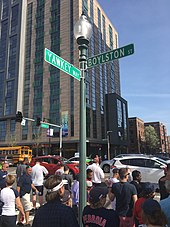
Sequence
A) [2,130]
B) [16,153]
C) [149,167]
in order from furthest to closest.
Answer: [2,130] < [16,153] < [149,167]

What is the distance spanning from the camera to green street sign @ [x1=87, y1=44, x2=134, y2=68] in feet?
14.6

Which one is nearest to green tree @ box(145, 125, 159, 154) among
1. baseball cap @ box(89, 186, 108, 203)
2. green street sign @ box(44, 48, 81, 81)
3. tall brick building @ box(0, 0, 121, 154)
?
tall brick building @ box(0, 0, 121, 154)

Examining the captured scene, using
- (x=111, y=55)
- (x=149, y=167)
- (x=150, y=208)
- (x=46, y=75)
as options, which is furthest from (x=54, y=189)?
(x=46, y=75)

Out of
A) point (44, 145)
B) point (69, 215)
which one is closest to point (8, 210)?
point (69, 215)

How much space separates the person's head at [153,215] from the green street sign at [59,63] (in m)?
3.04

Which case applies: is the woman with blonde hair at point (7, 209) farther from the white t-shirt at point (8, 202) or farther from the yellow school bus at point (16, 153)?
the yellow school bus at point (16, 153)

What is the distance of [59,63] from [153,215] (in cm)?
337

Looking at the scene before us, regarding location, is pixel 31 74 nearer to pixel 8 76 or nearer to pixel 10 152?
pixel 8 76

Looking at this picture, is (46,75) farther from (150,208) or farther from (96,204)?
(150,208)

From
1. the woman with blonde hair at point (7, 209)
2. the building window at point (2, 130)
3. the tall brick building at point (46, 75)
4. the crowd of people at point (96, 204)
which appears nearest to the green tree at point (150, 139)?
the tall brick building at point (46, 75)

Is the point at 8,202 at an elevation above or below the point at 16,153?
above

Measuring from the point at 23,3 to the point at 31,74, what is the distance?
23.0m

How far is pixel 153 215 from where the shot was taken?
2168 mm

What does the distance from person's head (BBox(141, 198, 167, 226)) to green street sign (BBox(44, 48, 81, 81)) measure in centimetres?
304
